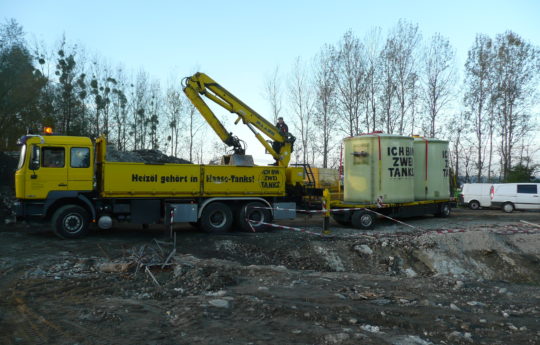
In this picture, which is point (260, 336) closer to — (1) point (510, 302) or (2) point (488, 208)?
(1) point (510, 302)

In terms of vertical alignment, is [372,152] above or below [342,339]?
above

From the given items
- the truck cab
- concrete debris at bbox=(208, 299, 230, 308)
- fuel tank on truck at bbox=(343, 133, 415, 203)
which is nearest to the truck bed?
the truck cab

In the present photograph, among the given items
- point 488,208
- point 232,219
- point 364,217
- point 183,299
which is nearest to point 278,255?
point 232,219

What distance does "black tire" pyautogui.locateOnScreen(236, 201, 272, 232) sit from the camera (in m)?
12.9

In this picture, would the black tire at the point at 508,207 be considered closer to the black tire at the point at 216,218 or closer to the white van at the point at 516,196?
the white van at the point at 516,196

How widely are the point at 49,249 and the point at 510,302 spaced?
31.8ft

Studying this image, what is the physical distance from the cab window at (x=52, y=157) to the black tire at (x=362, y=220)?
9238 millimetres

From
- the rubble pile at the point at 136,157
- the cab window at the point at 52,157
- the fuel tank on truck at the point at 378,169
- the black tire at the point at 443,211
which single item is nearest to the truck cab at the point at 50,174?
the cab window at the point at 52,157

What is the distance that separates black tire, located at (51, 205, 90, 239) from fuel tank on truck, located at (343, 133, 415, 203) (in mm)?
8856

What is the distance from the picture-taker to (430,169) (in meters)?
16.3

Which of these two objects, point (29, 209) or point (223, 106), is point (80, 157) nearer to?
point (29, 209)

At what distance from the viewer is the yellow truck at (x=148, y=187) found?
10914 mm

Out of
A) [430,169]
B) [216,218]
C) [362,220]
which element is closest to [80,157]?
[216,218]

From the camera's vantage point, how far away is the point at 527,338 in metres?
4.52
